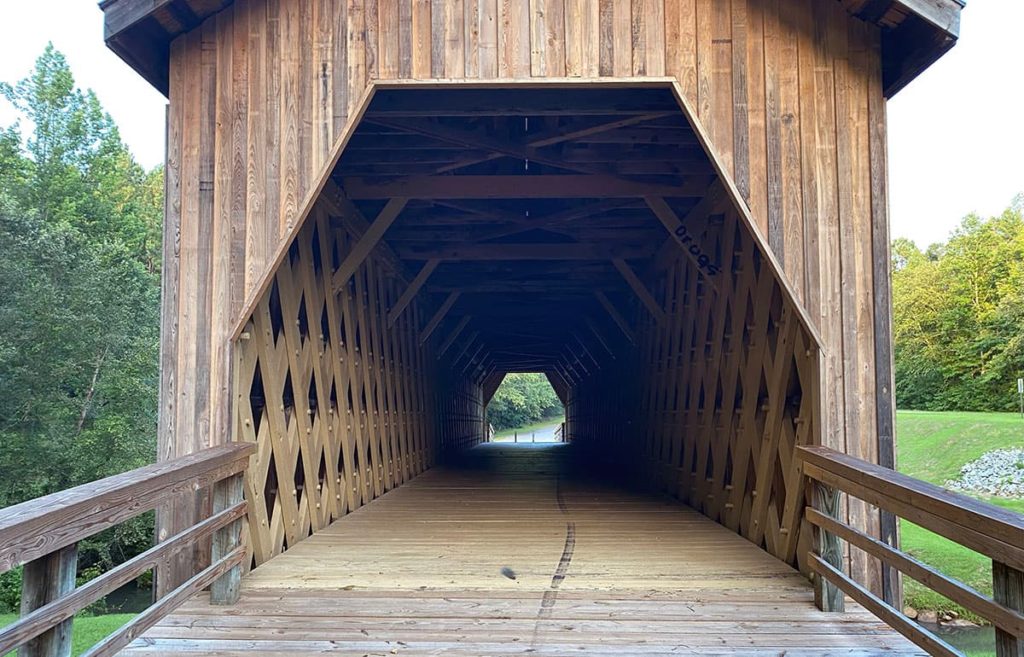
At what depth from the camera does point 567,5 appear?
12.7ft

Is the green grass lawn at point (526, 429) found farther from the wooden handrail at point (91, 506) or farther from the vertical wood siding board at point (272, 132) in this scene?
the wooden handrail at point (91, 506)

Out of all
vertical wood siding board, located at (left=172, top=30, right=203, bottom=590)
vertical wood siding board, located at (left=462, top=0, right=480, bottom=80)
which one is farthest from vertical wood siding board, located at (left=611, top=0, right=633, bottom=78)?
vertical wood siding board, located at (left=172, top=30, right=203, bottom=590)

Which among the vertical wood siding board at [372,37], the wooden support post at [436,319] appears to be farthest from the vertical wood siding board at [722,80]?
the wooden support post at [436,319]

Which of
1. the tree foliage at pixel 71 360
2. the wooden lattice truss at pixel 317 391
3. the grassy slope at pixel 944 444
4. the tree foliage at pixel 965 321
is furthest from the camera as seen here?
the tree foliage at pixel 965 321

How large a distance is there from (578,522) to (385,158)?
3050mm

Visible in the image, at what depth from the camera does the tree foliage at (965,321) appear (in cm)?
2938

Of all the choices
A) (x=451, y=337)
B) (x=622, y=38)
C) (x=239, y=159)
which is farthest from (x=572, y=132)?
(x=451, y=337)

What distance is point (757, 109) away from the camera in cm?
389

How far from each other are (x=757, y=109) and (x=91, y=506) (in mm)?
3167

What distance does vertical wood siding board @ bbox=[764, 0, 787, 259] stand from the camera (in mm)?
3873

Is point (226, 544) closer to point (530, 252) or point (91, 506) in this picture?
point (91, 506)

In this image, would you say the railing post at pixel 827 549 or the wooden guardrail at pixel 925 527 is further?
the railing post at pixel 827 549

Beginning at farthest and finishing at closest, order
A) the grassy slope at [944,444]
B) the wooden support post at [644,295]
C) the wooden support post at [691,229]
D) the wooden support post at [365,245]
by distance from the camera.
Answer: the grassy slope at [944,444] → the wooden support post at [644,295] → the wooden support post at [365,245] → the wooden support post at [691,229]

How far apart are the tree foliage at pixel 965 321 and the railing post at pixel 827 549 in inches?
1148
